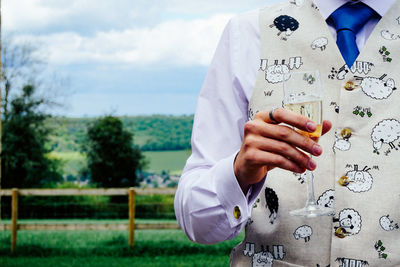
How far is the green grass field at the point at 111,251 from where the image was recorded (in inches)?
406

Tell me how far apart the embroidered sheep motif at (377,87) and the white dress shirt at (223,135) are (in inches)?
6.2

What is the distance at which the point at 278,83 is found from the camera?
1.75 metres

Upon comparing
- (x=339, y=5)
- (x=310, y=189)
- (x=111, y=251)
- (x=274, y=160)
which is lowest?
(x=111, y=251)

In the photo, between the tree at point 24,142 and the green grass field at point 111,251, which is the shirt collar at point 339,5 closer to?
the green grass field at point 111,251

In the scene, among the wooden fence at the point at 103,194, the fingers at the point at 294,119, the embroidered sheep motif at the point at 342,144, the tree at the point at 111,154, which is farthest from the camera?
the tree at the point at 111,154

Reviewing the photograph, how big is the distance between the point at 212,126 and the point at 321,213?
18.7 inches

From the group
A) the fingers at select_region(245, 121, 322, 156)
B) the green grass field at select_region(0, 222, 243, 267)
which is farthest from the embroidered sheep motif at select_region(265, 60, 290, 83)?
the green grass field at select_region(0, 222, 243, 267)

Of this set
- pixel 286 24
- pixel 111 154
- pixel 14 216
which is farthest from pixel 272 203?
pixel 111 154

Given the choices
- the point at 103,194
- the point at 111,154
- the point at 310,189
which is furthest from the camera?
the point at 111,154

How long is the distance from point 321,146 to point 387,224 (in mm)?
314

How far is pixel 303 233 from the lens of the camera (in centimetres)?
172

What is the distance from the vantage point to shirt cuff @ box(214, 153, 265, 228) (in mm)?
1530

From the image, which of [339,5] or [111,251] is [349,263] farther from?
[111,251]

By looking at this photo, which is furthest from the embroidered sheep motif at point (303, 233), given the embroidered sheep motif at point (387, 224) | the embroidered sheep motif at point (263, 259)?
the embroidered sheep motif at point (387, 224)
